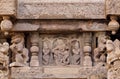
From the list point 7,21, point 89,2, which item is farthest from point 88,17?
point 7,21

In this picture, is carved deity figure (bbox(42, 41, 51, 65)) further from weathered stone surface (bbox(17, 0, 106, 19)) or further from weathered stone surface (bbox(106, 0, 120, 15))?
weathered stone surface (bbox(106, 0, 120, 15))

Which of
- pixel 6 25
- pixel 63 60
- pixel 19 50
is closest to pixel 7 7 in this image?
pixel 6 25

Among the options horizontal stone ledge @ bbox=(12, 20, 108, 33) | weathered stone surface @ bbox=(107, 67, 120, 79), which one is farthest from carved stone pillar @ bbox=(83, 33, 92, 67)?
weathered stone surface @ bbox=(107, 67, 120, 79)

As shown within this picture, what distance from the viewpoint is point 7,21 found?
11.4m

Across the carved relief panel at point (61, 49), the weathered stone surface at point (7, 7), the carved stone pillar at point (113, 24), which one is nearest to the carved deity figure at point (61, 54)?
the carved relief panel at point (61, 49)

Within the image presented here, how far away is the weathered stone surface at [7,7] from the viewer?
11410mm

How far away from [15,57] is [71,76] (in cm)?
73

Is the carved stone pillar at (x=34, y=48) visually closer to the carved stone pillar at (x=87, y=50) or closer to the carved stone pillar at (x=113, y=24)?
the carved stone pillar at (x=87, y=50)

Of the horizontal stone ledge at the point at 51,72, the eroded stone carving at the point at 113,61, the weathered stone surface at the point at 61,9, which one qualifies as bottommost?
the horizontal stone ledge at the point at 51,72

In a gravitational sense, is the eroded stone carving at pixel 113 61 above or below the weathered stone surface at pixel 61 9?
below

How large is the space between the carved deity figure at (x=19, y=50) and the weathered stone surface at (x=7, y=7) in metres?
0.35

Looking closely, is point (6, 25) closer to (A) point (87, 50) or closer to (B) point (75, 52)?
(B) point (75, 52)

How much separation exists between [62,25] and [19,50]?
61 cm

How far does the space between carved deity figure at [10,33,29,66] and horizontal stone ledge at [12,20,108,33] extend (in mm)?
129
